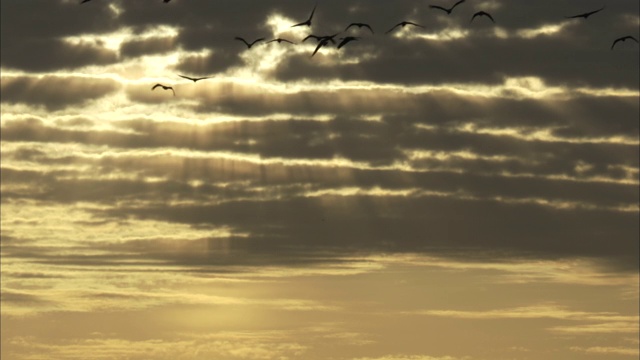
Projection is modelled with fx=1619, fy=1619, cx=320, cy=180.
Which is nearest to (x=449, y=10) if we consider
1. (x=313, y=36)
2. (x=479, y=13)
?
(x=479, y=13)

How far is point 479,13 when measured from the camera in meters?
172

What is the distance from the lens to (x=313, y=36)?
570ft

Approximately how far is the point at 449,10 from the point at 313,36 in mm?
14986

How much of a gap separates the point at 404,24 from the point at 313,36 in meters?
10.7

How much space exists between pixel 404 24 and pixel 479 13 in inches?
355

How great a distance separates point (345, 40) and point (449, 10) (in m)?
13.0

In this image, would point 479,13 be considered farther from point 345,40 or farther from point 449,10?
point 345,40

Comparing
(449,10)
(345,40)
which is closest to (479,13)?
(449,10)

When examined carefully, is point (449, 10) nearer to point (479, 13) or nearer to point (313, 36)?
point (479, 13)

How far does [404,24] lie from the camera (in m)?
169

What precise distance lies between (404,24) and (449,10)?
16.9ft

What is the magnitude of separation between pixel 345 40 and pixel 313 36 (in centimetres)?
1025
